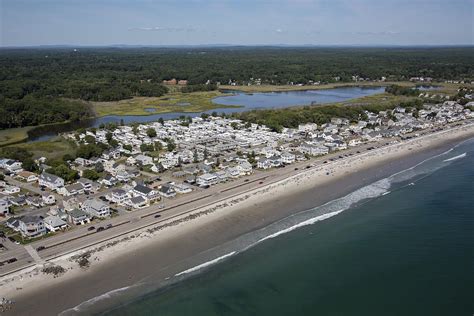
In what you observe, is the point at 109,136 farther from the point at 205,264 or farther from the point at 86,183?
the point at 205,264

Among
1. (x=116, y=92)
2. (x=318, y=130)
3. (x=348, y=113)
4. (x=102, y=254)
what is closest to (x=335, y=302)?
(x=102, y=254)

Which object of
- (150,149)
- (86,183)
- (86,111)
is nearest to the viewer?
(86,183)

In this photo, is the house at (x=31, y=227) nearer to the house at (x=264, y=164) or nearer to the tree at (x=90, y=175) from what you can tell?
the tree at (x=90, y=175)

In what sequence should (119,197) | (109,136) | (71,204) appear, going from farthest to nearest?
(109,136) → (119,197) → (71,204)

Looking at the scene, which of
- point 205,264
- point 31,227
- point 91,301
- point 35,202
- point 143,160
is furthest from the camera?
point 143,160

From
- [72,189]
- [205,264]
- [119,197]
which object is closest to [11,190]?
[72,189]

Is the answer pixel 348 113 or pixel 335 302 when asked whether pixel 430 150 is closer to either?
pixel 348 113
